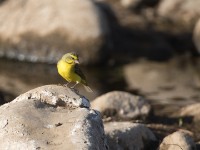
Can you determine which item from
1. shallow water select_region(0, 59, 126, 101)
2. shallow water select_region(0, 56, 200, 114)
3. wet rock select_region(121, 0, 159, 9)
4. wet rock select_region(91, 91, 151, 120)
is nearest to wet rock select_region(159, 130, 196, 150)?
wet rock select_region(91, 91, 151, 120)

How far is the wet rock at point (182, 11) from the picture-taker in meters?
25.6

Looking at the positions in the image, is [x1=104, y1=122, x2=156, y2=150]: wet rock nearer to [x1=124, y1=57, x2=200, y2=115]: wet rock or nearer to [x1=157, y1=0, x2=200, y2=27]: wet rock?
[x1=124, y1=57, x2=200, y2=115]: wet rock

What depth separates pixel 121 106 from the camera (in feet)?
41.0

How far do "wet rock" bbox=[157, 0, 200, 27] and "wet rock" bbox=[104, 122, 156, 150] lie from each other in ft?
49.9

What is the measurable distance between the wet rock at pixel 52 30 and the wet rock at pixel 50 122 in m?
13.0

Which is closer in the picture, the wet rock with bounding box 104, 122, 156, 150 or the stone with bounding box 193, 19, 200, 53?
the wet rock with bounding box 104, 122, 156, 150

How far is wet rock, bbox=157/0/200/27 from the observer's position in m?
25.6

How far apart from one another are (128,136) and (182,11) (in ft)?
53.9

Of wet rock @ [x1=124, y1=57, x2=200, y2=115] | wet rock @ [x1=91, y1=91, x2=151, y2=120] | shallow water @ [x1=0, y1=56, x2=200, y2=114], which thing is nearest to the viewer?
wet rock @ [x1=91, y1=91, x2=151, y2=120]

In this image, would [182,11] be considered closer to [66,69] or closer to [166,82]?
[166,82]

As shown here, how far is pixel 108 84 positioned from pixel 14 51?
15.7 feet

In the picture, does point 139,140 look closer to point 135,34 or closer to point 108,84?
point 108,84

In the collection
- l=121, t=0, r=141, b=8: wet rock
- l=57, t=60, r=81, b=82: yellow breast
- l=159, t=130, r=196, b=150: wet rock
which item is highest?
l=121, t=0, r=141, b=8: wet rock

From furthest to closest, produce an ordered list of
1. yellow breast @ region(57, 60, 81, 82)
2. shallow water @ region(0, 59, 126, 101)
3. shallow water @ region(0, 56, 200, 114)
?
shallow water @ region(0, 59, 126, 101)
shallow water @ region(0, 56, 200, 114)
yellow breast @ region(57, 60, 81, 82)
